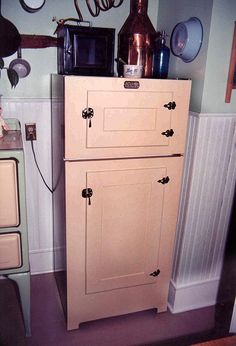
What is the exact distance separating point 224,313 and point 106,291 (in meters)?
0.88

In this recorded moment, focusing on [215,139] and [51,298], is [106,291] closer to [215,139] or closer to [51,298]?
[51,298]

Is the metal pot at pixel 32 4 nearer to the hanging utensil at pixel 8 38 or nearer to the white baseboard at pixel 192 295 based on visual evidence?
the hanging utensil at pixel 8 38

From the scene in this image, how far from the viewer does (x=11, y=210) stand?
5.21 feet

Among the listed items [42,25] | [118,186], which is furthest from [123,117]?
[42,25]

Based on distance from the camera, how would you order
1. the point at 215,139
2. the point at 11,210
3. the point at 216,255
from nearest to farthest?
the point at 11,210
the point at 215,139
the point at 216,255

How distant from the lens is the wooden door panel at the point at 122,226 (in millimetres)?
1837

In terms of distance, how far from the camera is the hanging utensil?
1.94 meters

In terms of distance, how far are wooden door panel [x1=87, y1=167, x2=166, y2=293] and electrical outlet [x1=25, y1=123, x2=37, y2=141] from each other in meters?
0.69

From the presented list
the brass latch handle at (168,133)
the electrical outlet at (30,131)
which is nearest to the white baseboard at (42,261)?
the electrical outlet at (30,131)

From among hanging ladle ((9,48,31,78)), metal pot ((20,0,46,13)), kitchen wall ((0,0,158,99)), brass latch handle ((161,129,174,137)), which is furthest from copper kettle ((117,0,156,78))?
hanging ladle ((9,48,31,78))

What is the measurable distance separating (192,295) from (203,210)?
658 mm

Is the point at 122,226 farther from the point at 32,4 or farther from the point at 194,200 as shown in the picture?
the point at 32,4

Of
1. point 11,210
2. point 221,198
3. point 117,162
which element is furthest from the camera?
point 221,198

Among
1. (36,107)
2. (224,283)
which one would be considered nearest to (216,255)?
(224,283)
